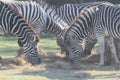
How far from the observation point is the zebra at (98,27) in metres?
16.4

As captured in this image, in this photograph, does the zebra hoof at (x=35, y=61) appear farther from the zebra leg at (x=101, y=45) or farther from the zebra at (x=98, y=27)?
the zebra leg at (x=101, y=45)

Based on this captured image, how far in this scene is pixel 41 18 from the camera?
58.3ft

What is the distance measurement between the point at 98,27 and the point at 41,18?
2.40 meters

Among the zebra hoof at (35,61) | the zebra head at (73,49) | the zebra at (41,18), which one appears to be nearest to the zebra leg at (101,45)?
the zebra head at (73,49)

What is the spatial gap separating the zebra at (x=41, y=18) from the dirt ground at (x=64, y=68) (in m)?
0.98

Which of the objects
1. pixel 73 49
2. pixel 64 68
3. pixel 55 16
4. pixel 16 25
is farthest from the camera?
Answer: pixel 55 16

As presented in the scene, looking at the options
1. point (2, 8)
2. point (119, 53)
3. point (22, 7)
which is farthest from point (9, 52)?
point (119, 53)

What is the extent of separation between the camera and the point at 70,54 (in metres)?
16.4

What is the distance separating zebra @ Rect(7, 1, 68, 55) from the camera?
58.1 ft

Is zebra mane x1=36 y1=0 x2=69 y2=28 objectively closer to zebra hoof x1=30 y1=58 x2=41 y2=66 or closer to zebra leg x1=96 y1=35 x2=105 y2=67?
zebra leg x1=96 y1=35 x2=105 y2=67

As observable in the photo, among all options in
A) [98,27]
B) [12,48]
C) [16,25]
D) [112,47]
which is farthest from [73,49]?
[12,48]

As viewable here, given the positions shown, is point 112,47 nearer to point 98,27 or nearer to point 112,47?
point 112,47

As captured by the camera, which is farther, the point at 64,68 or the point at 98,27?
the point at 98,27

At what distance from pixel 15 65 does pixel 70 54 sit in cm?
187
